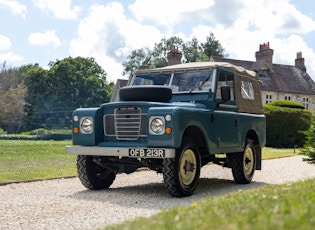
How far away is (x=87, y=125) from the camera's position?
816cm

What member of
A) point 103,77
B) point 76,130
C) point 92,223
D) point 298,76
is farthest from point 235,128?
point 103,77

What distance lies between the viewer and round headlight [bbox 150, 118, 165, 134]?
729 cm

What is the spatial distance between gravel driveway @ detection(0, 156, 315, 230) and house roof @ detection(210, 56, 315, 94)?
1394 inches

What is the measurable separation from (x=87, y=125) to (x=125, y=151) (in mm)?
1040

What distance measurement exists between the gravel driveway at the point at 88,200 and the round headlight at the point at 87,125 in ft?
3.51

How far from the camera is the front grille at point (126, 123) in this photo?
7805 millimetres

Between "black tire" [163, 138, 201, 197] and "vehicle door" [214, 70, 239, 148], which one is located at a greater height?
"vehicle door" [214, 70, 239, 148]

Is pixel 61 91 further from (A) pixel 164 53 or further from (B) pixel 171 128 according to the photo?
(B) pixel 171 128

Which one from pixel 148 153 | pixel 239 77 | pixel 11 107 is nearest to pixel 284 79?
pixel 11 107

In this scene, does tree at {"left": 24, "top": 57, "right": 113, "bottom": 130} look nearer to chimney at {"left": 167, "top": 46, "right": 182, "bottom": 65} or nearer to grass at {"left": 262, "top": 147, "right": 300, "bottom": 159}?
chimney at {"left": 167, "top": 46, "right": 182, "bottom": 65}

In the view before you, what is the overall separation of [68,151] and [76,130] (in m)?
0.39

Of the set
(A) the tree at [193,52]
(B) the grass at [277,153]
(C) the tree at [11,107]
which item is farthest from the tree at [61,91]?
(B) the grass at [277,153]

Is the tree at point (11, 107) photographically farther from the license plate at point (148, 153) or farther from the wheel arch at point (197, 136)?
the license plate at point (148, 153)

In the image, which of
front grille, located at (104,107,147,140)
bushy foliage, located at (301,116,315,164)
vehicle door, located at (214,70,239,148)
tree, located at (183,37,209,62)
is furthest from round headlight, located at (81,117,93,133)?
tree, located at (183,37,209,62)
